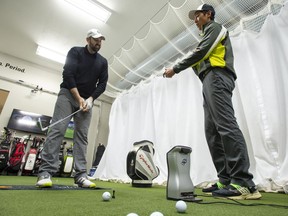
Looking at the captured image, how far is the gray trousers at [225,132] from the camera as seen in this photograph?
A: 4.04 ft

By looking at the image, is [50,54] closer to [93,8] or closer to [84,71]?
[93,8]

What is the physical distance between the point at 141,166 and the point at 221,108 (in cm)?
149

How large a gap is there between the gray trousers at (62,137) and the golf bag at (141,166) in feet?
3.06

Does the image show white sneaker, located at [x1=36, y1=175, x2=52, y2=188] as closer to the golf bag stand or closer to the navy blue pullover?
A: the navy blue pullover

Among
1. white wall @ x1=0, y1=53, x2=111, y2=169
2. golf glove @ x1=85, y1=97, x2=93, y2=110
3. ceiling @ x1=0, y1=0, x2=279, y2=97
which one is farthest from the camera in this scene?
white wall @ x1=0, y1=53, x2=111, y2=169

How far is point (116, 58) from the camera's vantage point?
4.02 m

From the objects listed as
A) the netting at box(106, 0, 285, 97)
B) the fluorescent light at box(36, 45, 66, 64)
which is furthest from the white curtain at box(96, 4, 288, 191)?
the fluorescent light at box(36, 45, 66, 64)

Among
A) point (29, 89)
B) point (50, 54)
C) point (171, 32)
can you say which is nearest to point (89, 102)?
point (171, 32)

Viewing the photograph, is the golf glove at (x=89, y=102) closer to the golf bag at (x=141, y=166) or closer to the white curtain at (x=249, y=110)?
the golf bag at (x=141, y=166)

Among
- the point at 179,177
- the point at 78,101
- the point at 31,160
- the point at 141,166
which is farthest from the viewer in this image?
the point at 31,160

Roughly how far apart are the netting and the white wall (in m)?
1.60

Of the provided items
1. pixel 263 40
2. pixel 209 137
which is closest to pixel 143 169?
pixel 209 137

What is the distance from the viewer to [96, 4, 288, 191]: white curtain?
187 cm

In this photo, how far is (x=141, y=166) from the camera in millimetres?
2494
